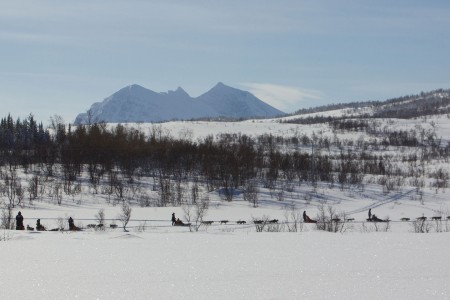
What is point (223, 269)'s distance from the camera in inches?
→ 248

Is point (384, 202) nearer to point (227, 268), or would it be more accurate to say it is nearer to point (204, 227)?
point (204, 227)

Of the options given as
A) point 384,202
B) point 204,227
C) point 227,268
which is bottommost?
point 384,202

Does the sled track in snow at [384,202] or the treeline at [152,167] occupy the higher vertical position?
the treeline at [152,167]

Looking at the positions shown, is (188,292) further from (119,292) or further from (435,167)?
(435,167)

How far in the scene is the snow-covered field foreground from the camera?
511 cm

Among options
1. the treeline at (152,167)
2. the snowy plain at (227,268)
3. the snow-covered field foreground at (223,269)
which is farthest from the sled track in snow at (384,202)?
the snow-covered field foreground at (223,269)

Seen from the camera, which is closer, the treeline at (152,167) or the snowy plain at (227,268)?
the snowy plain at (227,268)

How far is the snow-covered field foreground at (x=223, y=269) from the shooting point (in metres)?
5.11

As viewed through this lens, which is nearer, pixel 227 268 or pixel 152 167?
pixel 227 268

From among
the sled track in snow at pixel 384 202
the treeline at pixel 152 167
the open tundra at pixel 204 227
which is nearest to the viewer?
the open tundra at pixel 204 227

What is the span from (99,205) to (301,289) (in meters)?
33.6

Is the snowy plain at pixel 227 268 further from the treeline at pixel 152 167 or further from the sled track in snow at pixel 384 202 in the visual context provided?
the treeline at pixel 152 167

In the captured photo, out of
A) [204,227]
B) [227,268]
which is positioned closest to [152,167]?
[204,227]

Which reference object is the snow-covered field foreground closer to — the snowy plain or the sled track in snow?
the snowy plain
